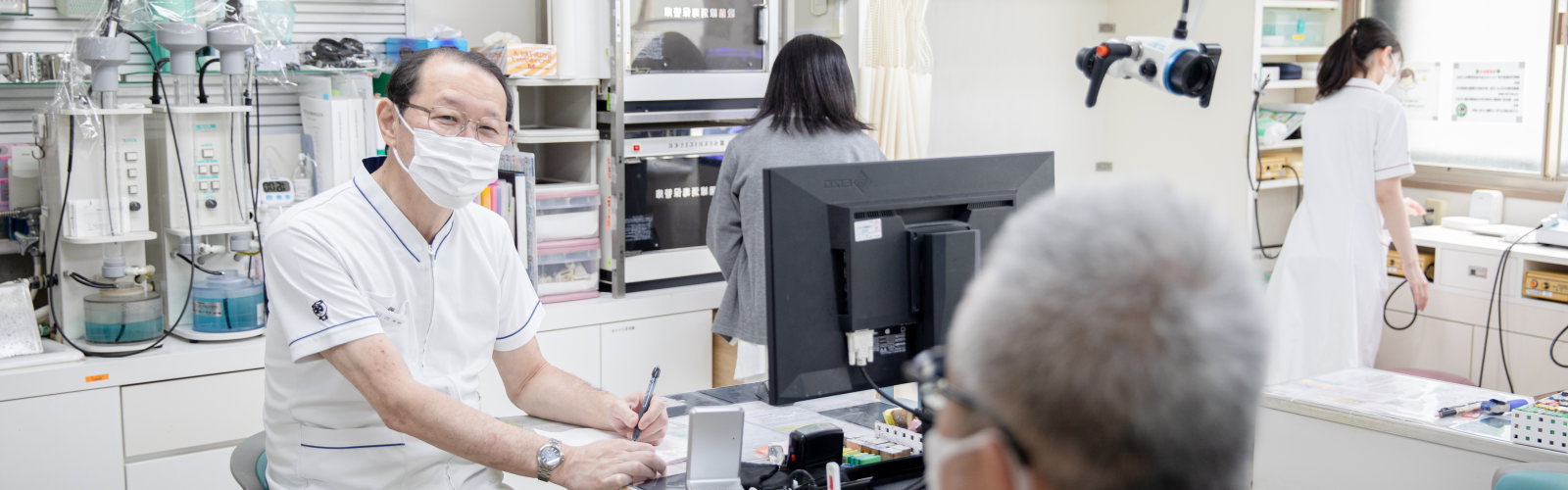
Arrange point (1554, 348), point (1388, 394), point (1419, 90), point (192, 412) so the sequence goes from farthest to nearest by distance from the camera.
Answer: point (1419, 90) → point (1554, 348) → point (192, 412) → point (1388, 394)

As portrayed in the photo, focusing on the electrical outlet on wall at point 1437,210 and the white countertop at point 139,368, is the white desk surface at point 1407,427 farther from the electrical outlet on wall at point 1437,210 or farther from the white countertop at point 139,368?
the electrical outlet on wall at point 1437,210

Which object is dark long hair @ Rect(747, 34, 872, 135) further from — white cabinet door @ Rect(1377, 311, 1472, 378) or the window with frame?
the window with frame

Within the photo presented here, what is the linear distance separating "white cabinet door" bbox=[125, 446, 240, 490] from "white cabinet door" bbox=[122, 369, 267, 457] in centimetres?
3

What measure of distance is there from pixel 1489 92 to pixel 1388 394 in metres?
2.70

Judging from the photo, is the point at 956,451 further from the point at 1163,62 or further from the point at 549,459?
the point at 1163,62

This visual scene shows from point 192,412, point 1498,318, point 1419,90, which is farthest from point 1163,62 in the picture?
point 1419,90

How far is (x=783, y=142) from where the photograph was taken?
3104 mm

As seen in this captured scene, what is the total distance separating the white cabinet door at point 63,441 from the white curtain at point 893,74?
2313 mm

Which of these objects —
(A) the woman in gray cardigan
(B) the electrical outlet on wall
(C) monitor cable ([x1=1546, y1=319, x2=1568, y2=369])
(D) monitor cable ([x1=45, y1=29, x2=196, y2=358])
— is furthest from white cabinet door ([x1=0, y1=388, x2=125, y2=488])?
(B) the electrical outlet on wall

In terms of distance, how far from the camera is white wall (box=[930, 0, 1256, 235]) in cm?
465

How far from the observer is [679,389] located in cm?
382

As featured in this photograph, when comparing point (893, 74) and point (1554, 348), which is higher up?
point (893, 74)

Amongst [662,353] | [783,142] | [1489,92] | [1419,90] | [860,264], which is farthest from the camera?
[1419,90]

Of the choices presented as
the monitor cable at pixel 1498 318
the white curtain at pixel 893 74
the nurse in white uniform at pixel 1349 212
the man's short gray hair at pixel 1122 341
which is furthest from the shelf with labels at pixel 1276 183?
the man's short gray hair at pixel 1122 341
